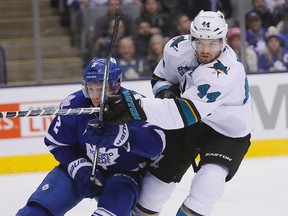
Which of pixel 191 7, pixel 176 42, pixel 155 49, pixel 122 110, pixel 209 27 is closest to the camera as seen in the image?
pixel 122 110

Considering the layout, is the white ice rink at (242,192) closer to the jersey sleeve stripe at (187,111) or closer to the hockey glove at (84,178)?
the hockey glove at (84,178)

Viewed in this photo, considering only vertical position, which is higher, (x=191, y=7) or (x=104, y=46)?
(x=191, y=7)

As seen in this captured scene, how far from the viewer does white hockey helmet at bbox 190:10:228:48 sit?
3.08 metres

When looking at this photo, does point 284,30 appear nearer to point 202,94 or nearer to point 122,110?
point 202,94

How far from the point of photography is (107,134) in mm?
3041

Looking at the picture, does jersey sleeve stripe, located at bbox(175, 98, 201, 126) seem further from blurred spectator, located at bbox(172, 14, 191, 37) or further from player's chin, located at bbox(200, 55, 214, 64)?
blurred spectator, located at bbox(172, 14, 191, 37)

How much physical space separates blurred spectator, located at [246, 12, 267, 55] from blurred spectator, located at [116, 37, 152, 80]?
81 centimetres

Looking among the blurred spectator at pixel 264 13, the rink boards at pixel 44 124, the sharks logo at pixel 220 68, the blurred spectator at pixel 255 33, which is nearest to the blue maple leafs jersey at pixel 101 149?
the sharks logo at pixel 220 68

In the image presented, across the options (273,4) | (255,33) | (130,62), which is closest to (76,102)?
(130,62)

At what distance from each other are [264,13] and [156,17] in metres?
0.83

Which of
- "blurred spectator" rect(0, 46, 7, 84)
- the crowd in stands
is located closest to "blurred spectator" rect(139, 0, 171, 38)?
the crowd in stands

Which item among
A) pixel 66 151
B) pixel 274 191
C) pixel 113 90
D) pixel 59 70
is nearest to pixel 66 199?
pixel 66 151

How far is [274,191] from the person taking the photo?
15.1 feet

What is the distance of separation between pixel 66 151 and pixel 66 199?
0.69 feet
